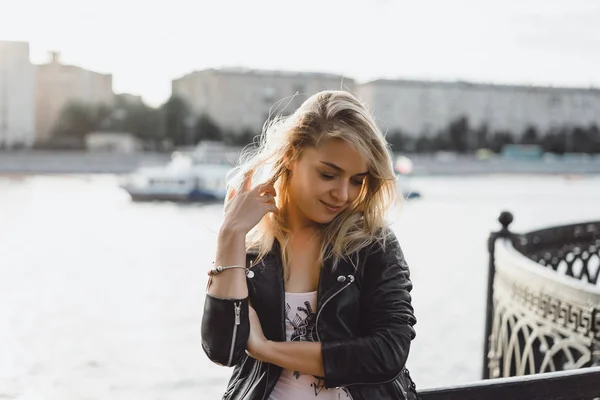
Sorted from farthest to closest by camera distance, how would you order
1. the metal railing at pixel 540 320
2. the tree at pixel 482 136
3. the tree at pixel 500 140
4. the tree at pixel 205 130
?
the tree at pixel 482 136, the tree at pixel 500 140, the tree at pixel 205 130, the metal railing at pixel 540 320

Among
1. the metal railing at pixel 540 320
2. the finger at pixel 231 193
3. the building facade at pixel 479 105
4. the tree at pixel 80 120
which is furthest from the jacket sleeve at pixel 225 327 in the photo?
the building facade at pixel 479 105

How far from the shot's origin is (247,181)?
135 cm

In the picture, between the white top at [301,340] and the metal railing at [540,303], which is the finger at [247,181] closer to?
the white top at [301,340]

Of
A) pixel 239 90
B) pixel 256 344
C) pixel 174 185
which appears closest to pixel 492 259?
pixel 256 344

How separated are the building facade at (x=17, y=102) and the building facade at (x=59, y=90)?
5.21ft

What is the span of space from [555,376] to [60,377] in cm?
649

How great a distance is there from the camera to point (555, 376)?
1.52 meters

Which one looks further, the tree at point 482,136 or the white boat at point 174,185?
the tree at point 482,136

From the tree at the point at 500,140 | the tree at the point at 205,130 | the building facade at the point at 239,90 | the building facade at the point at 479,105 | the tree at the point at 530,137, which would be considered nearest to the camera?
the tree at the point at 205,130

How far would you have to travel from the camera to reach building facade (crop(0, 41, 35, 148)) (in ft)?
147

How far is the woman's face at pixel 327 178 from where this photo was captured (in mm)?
1280

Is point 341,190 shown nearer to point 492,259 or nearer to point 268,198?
point 268,198

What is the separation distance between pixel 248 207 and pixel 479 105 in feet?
199

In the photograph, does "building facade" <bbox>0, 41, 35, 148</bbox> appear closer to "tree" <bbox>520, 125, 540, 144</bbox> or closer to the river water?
the river water
